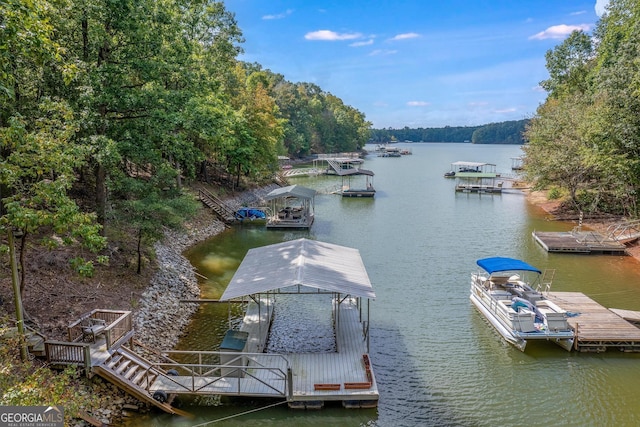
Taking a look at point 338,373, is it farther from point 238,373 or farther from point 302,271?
point 302,271

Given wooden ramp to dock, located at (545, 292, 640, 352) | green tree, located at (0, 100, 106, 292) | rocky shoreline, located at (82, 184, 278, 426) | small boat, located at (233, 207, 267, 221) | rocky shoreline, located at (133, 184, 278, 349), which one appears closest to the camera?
green tree, located at (0, 100, 106, 292)

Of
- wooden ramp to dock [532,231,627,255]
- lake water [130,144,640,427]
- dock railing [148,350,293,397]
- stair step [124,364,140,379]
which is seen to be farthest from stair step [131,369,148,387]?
wooden ramp to dock [532,231,627,255]

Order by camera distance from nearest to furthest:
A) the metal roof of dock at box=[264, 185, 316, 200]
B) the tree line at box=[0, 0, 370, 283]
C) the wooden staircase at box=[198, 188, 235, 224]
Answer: the tree line at box=[0, 0, 370, 283] < the metal roof of dock at box=[264, 185, 316, 200] < the wooden staircase at box=[198, 188, 235, 224]

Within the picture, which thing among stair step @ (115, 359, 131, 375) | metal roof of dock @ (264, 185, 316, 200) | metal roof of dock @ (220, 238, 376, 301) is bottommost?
stair step @ (115, 359, 131, 375)

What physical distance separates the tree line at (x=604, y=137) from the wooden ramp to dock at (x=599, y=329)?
46.8 ft

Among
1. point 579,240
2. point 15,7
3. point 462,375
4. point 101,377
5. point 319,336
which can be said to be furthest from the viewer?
point 579,240

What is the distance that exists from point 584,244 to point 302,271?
67.5 feet

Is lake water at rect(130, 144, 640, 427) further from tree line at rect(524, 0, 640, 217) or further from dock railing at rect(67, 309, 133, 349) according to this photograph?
tree line at rect(524, 0, 640, 217)

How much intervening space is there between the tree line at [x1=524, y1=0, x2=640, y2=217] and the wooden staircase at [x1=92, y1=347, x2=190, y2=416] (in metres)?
27.1

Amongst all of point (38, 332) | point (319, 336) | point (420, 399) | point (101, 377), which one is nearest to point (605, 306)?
point (420, 399)

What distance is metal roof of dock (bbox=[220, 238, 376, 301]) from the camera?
1223 cm

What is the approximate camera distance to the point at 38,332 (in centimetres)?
1056

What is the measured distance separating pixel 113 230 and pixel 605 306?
70.3ft

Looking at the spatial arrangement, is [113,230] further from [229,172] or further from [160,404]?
[229,172]
